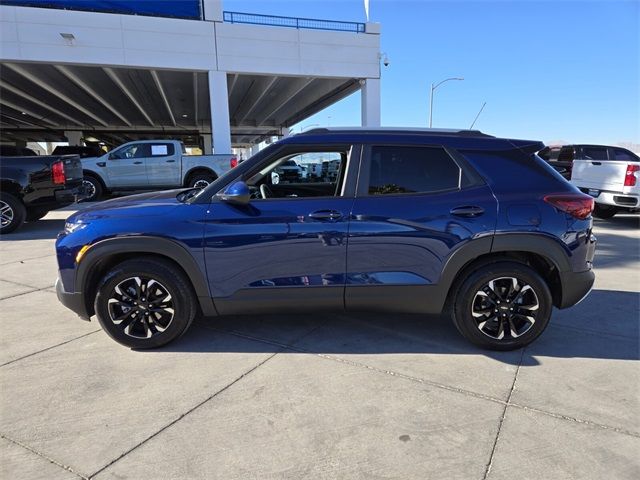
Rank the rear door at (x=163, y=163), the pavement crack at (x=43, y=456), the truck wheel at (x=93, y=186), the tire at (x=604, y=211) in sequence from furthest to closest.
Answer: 1. the rear door at (x=163, y=163)
2. the truck wheel at (x=93, y=186)
3. the tire at (x=604, y=211)
4. the pavement crack at (x=43, y=456)

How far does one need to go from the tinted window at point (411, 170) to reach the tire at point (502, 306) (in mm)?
775

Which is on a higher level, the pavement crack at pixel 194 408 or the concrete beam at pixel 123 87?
the concrete beam at pixel 123 87

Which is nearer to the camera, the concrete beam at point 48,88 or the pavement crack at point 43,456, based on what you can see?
the pavement crack at point 43,456

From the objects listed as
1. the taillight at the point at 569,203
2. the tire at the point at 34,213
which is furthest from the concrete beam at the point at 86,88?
the taillight at the point at 569,203

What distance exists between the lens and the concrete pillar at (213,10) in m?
14.7

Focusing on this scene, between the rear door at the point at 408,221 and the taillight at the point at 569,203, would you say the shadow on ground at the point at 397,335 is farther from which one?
the taillight at the point at 569,203

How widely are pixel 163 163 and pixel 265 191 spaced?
11.0 meters

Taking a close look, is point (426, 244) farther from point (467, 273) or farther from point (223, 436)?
point (223, 436)

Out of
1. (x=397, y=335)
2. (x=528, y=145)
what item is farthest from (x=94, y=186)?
(x=528, y=145)

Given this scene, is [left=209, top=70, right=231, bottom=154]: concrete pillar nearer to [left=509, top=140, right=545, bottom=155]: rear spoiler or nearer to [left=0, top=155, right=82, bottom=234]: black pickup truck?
[left=0, top=155, right=82, bottom=234]: black pickup truck

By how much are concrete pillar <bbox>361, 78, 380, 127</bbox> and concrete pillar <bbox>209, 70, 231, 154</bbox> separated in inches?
216

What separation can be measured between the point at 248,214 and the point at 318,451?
1706mm

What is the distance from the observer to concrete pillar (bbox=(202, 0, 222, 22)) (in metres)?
14.7

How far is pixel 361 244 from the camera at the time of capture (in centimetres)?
316
